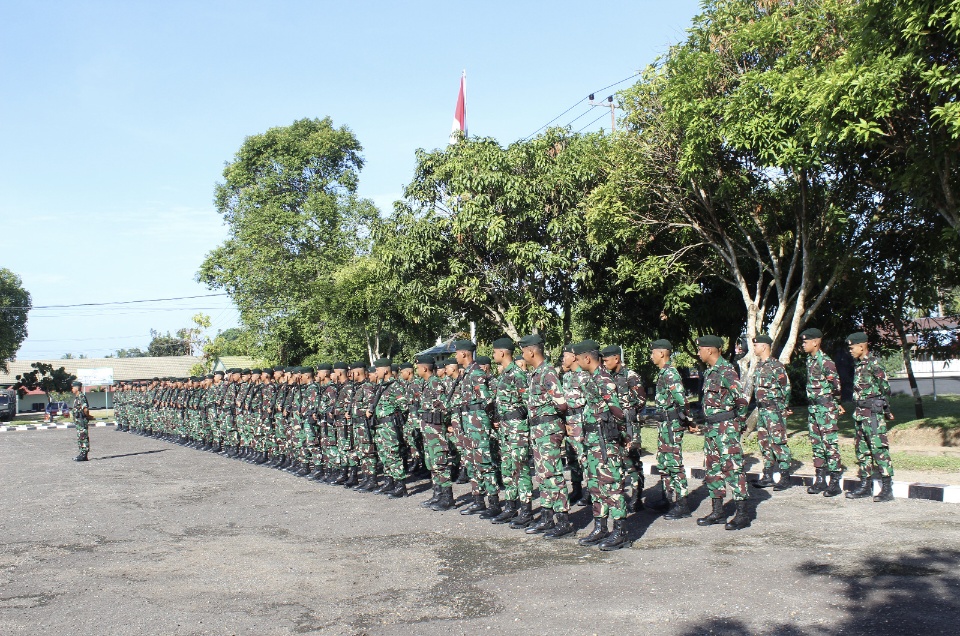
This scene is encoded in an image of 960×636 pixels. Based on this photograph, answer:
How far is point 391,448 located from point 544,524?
3176mm

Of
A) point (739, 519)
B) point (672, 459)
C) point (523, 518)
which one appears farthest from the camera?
point (672, 459)

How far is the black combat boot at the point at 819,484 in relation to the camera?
29.4ft

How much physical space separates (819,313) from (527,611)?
15120mm

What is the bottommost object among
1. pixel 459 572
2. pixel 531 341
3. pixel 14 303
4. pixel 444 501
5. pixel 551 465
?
pixel 459 572

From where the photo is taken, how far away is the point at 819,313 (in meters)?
18.0

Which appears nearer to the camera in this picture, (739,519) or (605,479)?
(605,479)

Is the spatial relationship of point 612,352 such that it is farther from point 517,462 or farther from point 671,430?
point 517,462

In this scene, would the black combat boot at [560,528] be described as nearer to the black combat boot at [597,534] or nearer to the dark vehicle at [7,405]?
the black combat boot at [597,534]

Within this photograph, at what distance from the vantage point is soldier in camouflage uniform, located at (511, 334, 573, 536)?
742 cm

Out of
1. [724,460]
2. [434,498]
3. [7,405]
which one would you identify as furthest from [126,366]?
[724,460]

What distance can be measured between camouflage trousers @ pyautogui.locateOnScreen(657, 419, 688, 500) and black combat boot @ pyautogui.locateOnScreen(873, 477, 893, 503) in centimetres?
212

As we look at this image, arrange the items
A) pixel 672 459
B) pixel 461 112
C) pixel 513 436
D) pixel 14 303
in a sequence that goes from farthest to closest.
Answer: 1. pixel 14 303
2. pixel 461 112
3. pixel 672 459
4. pixel 513 436

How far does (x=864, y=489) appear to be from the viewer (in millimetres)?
8586

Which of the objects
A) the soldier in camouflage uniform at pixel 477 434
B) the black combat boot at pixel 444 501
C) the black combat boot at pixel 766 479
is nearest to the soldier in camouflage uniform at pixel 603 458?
the soldier in camouflage uniform at pixel 477 434
